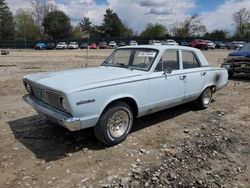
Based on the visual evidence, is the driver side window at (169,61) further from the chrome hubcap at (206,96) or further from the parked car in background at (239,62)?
the parked car in background at (239,62)

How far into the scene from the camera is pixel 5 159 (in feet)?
15.4

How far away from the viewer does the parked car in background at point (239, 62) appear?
12.7 meters

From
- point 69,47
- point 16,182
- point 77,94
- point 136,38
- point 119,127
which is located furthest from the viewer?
point 136,38

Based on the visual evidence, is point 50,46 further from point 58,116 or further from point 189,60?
point 58,116

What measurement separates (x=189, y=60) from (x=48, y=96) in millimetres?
3458

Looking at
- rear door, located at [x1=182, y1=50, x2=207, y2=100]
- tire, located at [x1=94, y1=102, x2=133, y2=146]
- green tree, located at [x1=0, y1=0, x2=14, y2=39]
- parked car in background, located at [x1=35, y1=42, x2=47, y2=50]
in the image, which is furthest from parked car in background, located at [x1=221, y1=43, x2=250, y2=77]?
green tree, located at [x1=0, y1=0, x2=14, y2=39]

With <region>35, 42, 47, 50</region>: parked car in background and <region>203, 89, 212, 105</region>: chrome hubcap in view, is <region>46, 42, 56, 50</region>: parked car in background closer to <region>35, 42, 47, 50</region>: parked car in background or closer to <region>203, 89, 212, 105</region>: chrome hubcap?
<region>35, 42, 47, 50</region>: parked car in background

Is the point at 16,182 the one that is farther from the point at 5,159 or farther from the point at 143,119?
the point at 143,119

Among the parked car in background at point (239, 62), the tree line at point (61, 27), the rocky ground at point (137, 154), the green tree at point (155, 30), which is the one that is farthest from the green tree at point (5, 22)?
the rocky ground at point (137, 154)

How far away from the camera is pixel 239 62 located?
1290 cm

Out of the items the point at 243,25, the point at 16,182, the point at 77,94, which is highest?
the point at 243,25

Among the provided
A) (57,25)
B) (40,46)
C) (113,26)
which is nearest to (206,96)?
(40,46)

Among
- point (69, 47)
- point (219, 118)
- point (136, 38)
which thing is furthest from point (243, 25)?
point (219, 118)

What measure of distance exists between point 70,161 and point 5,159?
1.04 metres
